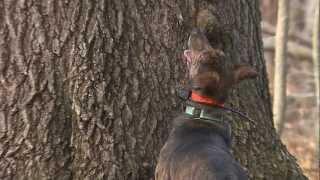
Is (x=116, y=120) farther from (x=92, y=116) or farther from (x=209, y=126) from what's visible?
(x=209, y=126)

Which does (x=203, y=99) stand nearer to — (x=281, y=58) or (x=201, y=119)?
(x=201, y=119)

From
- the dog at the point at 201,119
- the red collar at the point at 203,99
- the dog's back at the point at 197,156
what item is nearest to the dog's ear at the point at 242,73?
the dog at the point at 201,119

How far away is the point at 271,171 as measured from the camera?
517 cm

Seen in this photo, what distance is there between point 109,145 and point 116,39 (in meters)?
0.70

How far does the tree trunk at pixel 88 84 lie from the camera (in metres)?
4.30

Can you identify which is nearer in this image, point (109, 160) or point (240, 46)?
point (109, 160)

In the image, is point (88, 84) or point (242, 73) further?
point (88, 84)

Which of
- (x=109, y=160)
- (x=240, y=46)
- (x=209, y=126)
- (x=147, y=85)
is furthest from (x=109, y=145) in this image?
(x=240, y=46)

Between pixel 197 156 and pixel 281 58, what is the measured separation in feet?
15.9

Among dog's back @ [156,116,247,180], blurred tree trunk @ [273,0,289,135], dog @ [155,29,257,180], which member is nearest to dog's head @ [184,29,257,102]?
dog @ [155,29,257,180]

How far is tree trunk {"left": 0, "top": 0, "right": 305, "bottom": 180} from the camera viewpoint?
4.30 m

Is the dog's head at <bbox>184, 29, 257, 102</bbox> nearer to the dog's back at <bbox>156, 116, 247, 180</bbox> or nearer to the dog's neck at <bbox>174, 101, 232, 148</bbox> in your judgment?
the dog's neck at <bbox>174, 101, 232, 148</bbox>

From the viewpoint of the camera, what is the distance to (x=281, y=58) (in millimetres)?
8367

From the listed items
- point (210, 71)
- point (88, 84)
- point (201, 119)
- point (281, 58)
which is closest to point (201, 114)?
point (201, 119)
